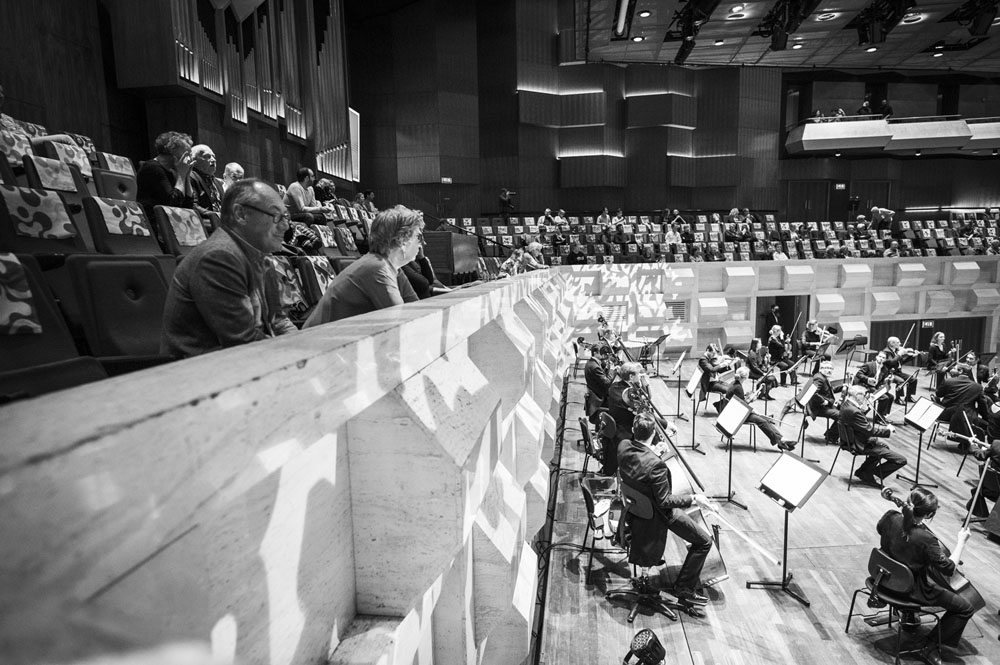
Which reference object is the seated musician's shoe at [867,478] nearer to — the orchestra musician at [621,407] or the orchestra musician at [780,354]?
the orchestra musician at [621,407]

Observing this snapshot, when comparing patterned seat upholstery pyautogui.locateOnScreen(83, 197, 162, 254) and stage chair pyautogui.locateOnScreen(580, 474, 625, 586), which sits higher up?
patterned seat upholstery pyautogui.locateOnScreen(83, 197, 162, 254)

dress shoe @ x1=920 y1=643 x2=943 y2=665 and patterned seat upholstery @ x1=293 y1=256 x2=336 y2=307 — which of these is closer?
patterned seat upholstery @ x1=293 y1=256 x2=336 y2=307

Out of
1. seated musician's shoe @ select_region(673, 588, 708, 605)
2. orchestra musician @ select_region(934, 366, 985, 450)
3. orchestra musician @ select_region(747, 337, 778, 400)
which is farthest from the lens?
orchestra musician @ select_region(747, 337, 778, 400)

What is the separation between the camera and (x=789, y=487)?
14.1 feet

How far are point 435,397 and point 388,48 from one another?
16421mm

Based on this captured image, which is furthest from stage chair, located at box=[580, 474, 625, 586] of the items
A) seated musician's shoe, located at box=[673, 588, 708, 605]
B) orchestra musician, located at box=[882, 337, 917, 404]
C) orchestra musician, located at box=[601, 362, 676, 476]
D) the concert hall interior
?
orchestra musician, located at box=[882, 337, 917, 404]

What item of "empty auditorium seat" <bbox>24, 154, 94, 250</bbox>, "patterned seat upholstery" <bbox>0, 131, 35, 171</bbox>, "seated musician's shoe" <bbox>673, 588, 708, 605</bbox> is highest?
"patterned seat upholstery" <bbox>0, 131, 35, 171</bbox>


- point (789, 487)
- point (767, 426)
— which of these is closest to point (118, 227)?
point (789, 487)

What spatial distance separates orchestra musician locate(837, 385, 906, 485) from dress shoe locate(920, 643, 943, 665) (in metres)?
3.00

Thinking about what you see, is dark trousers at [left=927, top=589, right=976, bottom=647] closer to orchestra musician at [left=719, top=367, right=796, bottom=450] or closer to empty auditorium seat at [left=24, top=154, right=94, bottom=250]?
orchestra musician at [left=719, top=367, right=796, bottom=450]

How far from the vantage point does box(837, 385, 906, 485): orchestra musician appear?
6.60 meters

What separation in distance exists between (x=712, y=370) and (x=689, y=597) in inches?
198

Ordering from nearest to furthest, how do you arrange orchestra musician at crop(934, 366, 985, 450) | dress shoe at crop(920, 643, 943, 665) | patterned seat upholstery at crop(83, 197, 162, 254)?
patterned seat upholstery at crop(83, 197, 162, 254), dress shoe at crop(920, 643, 943, 665), orchestra musician at crop(934, 366, 985, 450)

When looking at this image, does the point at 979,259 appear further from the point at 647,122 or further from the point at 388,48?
the point at 388,48
